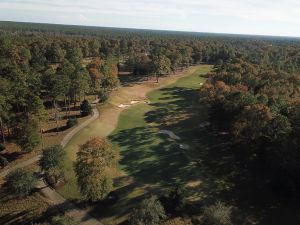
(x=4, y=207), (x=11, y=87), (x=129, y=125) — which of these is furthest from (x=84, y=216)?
(x=11, y=87)

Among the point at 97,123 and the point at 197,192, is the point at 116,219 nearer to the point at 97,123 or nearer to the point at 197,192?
the point at 197,192

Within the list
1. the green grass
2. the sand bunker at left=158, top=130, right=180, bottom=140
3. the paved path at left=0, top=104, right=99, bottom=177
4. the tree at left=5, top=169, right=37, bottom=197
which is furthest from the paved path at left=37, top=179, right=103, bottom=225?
the sand bunker at left=158, top=130, right=180, bottom=140

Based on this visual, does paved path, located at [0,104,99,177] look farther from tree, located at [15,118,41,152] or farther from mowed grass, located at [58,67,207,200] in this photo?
tree, located at [15,118,41,152]

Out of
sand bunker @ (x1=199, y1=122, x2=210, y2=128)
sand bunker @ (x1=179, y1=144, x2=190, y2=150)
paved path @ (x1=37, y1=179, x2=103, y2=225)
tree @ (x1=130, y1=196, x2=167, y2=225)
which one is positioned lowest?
paved path @ (x1=37, y1=179, x2=103, y2=225)

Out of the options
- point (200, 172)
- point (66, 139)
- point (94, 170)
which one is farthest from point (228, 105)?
point (94, 170)

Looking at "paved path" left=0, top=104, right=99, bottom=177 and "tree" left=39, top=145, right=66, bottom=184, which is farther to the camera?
"paved path" left=0, top=104, right=99, bottom=177
